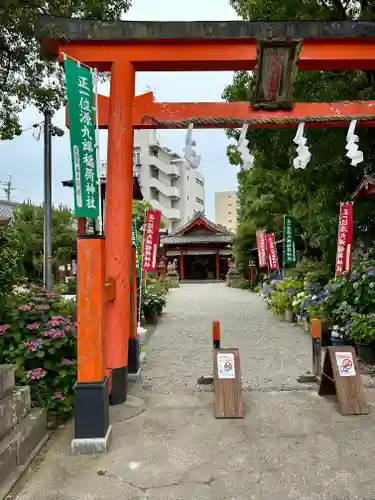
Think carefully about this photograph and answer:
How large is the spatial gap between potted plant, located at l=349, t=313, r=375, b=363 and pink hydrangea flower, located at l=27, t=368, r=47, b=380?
513cm

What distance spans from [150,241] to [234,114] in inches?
284

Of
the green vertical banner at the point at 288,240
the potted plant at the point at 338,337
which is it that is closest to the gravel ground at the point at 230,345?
the potted plant at the point at 338,337

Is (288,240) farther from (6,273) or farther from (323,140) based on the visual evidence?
(6,273)

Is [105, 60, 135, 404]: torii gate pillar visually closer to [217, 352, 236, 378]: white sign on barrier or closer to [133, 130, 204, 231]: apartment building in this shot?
[217, 352, 236, 378]: white sign on barrier

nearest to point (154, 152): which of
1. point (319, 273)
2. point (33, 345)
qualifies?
point (319, 273)

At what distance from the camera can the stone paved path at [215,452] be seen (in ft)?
11.1

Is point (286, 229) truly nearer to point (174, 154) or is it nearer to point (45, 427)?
point (45, 427)

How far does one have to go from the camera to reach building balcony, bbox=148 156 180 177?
5525 cm

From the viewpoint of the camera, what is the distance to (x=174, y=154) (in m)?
58.7

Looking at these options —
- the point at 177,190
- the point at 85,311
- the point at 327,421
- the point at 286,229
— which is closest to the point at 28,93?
the point at 85,311

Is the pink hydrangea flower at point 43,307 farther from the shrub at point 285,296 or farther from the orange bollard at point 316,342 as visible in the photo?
the shrub at point 285,296

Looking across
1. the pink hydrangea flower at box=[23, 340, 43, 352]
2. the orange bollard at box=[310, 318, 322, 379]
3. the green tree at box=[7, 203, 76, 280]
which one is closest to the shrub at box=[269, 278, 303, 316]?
the orange bollard at box=[310, 318, 322, 379]

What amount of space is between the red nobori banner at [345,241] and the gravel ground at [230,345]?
1954 millimetres

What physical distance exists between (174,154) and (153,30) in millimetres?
54632
